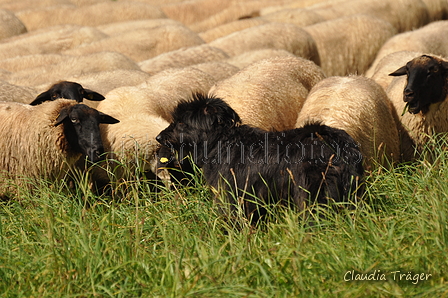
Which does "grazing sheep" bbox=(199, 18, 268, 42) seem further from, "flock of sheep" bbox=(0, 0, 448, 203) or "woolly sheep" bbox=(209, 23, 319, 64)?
"woolly sheep" bbox=(209, 23, 319, 64)

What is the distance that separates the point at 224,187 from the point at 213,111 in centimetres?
59

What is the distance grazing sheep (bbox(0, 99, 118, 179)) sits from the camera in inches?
207

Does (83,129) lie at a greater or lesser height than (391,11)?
greater

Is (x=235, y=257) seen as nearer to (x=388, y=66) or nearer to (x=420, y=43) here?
(x=388, y=66)

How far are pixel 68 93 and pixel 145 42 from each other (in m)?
5.30

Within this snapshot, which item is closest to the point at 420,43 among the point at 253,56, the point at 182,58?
the point at 253,56

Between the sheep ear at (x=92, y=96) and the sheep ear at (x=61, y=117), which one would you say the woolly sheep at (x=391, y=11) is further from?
the sheep ear at (x=61, y=117)

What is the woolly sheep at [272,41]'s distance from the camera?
1089cm

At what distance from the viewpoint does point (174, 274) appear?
10.00 feet

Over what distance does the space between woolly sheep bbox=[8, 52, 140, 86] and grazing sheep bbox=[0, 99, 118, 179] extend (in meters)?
2.50

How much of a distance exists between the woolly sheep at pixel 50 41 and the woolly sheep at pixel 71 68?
246 cm

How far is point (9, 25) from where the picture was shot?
45.0 feet

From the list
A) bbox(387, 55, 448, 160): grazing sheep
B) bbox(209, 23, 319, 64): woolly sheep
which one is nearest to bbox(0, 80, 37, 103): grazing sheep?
bbox(387, 55, 448, 160): grazing sheep

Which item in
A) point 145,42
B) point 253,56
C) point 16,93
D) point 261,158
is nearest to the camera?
point 261,158
